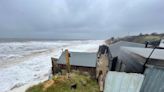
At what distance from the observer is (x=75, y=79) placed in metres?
12.4

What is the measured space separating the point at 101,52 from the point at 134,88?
8.97 metres

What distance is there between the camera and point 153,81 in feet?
13.0

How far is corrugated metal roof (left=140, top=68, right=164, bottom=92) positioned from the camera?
3.81 m

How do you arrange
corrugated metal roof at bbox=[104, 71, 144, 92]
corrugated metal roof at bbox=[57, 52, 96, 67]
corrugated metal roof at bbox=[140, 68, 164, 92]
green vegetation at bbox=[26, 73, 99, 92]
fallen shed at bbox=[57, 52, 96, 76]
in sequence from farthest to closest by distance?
corrugated metal roof at bbox=[57, 52, 96, 67], fallen shed at bbox=[57, 52, 96, 76], green vegetation at bbox=[26, 73, 99, 92], corrugated metal roof at bbox=[104, 71, 144, 92], corrugated metal roof at bbox=[140, 68, 164, 92]

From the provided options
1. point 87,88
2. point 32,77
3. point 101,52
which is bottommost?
point 32,77

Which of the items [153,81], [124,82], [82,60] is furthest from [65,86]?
[82,60]

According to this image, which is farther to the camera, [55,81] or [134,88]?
[55,81]

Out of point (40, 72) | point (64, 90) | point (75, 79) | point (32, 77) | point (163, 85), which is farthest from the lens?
point (40, 72)

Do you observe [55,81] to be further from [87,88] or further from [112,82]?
[112,82]

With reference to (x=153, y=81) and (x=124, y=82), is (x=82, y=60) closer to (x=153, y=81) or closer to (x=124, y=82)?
(x=124, y=82)

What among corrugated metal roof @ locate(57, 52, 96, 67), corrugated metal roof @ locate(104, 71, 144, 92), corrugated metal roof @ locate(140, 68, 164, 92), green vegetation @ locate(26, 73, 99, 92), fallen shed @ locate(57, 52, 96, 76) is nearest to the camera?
corrugated metal roof @ locate(140, 68, 164, 92)

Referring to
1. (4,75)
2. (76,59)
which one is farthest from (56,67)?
(4,75)

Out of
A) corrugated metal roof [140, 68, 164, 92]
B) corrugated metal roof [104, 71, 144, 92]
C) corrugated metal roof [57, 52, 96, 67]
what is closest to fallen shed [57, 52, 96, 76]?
corrugated metal roof [57, 52, 96, 67]

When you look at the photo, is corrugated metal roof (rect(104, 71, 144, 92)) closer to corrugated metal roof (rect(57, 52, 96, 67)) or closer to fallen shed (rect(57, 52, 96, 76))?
fallen shed (rect(57, 52, 96, 76))
